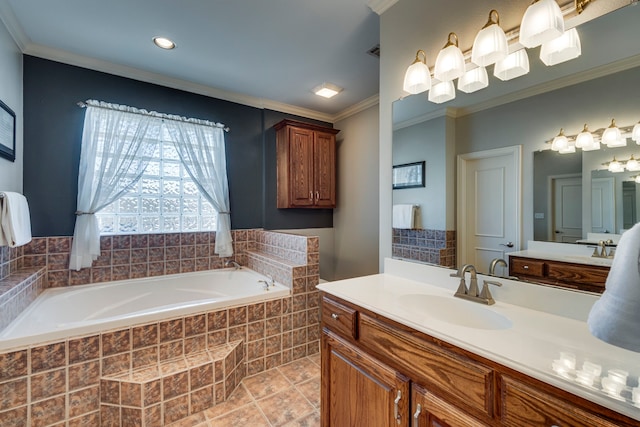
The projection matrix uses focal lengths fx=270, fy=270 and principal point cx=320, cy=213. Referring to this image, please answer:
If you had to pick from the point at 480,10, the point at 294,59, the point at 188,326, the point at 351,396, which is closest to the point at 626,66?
the point at 480,10

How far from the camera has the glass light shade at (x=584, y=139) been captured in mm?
1091

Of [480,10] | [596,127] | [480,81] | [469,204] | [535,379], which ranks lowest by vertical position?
[535,379]

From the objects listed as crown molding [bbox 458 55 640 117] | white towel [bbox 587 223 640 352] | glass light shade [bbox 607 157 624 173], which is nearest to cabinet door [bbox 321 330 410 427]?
white towel [bbox 587 223 640 352]

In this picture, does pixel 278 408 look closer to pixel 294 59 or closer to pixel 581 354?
pixel 581 354

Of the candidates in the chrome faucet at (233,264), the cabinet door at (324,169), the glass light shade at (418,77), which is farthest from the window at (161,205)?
the glass light shade at (418,77)

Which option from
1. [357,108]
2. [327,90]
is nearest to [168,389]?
[327,90]

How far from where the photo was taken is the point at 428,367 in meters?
0.97

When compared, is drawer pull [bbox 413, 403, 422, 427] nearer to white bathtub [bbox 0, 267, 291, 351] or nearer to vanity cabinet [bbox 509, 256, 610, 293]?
vanity cabinet [bbox 509, 256, 610, 293]

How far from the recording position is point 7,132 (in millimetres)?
2021

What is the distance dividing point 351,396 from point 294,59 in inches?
102

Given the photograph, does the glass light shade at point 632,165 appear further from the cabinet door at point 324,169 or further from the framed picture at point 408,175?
the cabinet door at point 324,169

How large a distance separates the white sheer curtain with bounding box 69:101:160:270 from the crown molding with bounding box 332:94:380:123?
7.46ft

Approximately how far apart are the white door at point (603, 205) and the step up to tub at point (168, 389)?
2.24 meters

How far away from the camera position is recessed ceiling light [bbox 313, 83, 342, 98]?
288 centimetres
